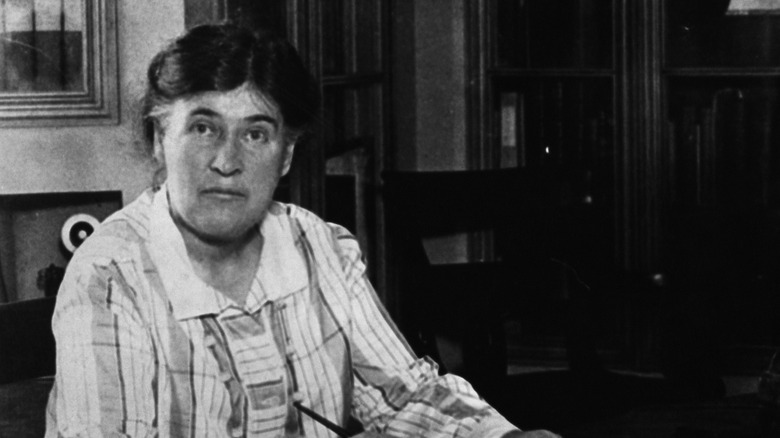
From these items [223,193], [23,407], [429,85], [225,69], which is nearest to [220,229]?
[223,193]

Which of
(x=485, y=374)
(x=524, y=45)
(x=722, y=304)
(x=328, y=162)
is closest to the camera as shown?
(x=328, y=162)

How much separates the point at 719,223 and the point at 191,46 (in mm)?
1068

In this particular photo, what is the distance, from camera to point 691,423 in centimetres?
109

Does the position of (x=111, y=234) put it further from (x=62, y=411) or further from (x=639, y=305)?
(x=639, y=305)

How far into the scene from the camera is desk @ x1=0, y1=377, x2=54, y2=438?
40.3 inches

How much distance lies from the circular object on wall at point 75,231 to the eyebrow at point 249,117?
0.48 feet

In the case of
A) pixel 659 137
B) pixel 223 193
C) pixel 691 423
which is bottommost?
pixel 691 423

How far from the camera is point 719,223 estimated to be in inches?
69.6

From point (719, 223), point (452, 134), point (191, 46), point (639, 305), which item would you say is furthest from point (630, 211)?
point (191, 46)

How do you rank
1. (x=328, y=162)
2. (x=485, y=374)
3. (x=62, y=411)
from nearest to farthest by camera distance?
(x=62, y=411) < (x=328, y=162) < (x=485, y=374)

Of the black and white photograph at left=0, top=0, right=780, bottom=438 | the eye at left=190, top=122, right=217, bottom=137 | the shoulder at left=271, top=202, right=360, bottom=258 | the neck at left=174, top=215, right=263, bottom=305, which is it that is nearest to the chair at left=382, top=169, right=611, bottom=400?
the black and white photograph at left=0, top=0, right=780, bottom=438

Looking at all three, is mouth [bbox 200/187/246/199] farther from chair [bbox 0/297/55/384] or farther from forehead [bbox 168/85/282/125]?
chair [bbox 0/297/55/384]

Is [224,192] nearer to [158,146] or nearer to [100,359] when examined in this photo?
[158,146]

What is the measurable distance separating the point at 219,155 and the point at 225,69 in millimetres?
79
